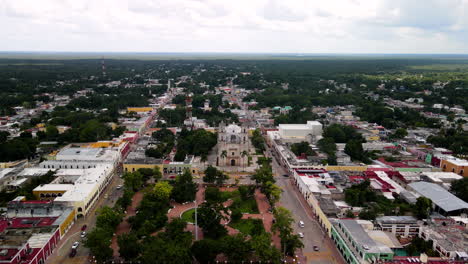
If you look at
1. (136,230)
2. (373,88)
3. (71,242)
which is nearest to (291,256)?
(136,230)

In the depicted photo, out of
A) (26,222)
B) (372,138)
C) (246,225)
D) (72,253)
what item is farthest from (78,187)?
(372,138)

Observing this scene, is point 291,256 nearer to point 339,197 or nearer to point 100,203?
point 339,197

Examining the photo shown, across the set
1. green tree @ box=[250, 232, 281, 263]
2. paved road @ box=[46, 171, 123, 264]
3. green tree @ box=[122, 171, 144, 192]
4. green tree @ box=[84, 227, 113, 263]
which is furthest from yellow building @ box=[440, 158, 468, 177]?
green tree @ box=[84, 227, 113, 263]

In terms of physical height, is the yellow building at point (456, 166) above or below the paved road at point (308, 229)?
above

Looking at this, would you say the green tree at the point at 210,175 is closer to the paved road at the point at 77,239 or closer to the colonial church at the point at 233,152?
the colonial church at the point at 233,152

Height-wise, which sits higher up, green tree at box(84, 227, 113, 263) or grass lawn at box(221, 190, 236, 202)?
green tree at box(84, 227, 113, 263)

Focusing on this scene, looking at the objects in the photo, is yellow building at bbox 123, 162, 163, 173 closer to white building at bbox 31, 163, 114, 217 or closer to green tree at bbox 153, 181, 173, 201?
white building at bbox 31, 163, 114, 217

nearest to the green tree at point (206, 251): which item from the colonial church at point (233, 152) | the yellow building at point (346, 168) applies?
the colonial church at point (233, 152)

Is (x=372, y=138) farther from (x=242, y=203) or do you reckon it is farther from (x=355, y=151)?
(x=242, y=203)
